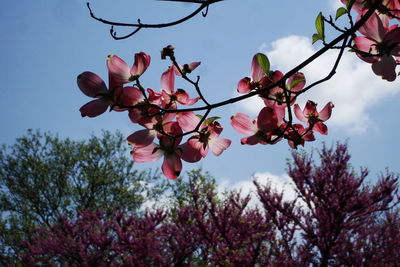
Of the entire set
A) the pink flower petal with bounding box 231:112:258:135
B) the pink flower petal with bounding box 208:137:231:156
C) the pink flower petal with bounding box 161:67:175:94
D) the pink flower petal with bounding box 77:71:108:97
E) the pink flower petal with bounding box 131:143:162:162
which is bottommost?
the pink flower petal with bounding box 131:143:162:162

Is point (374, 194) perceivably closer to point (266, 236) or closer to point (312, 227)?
point (312, 227)

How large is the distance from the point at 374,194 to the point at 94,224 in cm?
713

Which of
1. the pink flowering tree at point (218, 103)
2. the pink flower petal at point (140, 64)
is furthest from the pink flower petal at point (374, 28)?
the pink flower petal at point (140, 64)

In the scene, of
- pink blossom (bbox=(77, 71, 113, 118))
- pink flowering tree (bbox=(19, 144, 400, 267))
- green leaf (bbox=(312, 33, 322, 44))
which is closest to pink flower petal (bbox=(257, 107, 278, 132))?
green leaf (bbox=(312, 33, 322, 44))

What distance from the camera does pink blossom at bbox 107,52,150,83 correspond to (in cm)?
81

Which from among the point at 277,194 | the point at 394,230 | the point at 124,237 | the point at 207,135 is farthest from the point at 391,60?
the point at 394,230

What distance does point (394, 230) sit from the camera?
923 centimetres

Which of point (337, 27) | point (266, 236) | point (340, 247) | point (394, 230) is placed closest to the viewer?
point (337, 27)

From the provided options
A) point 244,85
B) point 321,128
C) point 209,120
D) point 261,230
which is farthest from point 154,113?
point 261,230

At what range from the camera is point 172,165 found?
2.86 feet

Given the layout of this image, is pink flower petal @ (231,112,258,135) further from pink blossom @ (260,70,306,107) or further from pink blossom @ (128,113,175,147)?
pink blossom @ (128,113,175,147)

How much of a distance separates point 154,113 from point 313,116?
1.46 ft

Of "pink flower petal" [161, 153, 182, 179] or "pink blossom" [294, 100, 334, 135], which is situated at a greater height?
"pink blossom" [294, 100, 334, 135]

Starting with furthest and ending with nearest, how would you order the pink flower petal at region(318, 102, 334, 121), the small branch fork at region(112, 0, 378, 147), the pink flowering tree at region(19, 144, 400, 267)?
the pink flowering tree at region(19, 144, 400, 267), the pink flower petal at region(318, 102, 334, 121), the small branch fork at region(112, 0, 378, 147)
